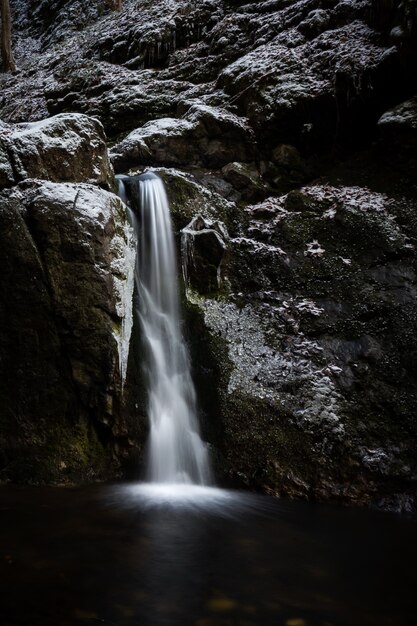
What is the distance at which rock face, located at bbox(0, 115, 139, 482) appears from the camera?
18.8 feet

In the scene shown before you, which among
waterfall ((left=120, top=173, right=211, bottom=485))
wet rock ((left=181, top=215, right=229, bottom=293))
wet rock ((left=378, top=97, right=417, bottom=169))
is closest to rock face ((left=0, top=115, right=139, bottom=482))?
waterfall ((left=120, top=173, right=211, bottom=485))

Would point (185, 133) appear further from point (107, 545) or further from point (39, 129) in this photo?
point (107, 545)

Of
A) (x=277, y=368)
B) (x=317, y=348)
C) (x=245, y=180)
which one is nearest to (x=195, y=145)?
(x=245, y=180)

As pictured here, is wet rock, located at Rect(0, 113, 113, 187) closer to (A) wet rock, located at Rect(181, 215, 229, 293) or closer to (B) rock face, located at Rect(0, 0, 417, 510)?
(B) rock face, located at Rect(0, 0, 417, 510)

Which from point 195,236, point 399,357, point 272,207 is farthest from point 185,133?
point 399,357

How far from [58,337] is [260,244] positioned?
4.74 meters

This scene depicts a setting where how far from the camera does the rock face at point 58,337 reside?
573cm

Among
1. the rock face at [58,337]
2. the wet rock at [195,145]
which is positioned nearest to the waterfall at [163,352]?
the rock face at [58,337]

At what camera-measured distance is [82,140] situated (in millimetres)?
7461

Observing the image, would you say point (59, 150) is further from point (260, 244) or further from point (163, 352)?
point (260, 244)

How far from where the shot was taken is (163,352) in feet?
23.7

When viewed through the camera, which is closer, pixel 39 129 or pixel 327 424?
pixel 327 424

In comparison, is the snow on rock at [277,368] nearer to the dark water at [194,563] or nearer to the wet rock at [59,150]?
the dark water at [194,563]

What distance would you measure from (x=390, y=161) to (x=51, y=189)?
743cm
